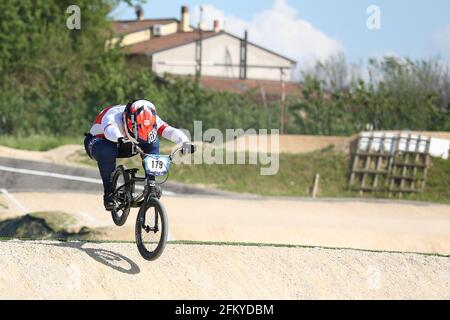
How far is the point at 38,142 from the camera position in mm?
34094

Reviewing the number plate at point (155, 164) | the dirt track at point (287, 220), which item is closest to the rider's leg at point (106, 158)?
the number plate at point (155, 164)

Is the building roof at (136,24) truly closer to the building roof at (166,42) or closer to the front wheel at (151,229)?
the building roof at (166,42)

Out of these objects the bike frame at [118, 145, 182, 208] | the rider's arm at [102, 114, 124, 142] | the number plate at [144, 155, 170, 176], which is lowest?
the bike frame at [118, 145, 182, 208]

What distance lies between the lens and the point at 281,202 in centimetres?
2447

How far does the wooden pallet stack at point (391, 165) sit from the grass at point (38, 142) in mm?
9958

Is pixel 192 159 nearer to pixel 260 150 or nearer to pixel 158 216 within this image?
A: pixel 260 150

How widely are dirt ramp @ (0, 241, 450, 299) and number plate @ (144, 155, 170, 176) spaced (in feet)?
3.12

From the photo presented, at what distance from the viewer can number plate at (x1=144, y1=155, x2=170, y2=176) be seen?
966cm

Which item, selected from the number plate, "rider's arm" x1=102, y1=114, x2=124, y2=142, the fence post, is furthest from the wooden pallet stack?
the number plate

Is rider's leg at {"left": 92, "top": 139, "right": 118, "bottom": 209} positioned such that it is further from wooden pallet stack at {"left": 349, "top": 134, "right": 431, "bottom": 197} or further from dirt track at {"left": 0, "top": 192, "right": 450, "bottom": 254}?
wooden pallet stack at {"left": 349, "top": 134, "right": 431, "bottom": 197}

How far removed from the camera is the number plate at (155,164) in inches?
380

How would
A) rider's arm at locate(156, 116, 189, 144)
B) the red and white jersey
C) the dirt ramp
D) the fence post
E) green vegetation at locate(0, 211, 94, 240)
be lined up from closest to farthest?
the dirt ramp, the red and white jersey, rider's arm at locate(156, 116, 189, 144), green vegetation at locate(0, 211, 94, 240), the fence post
